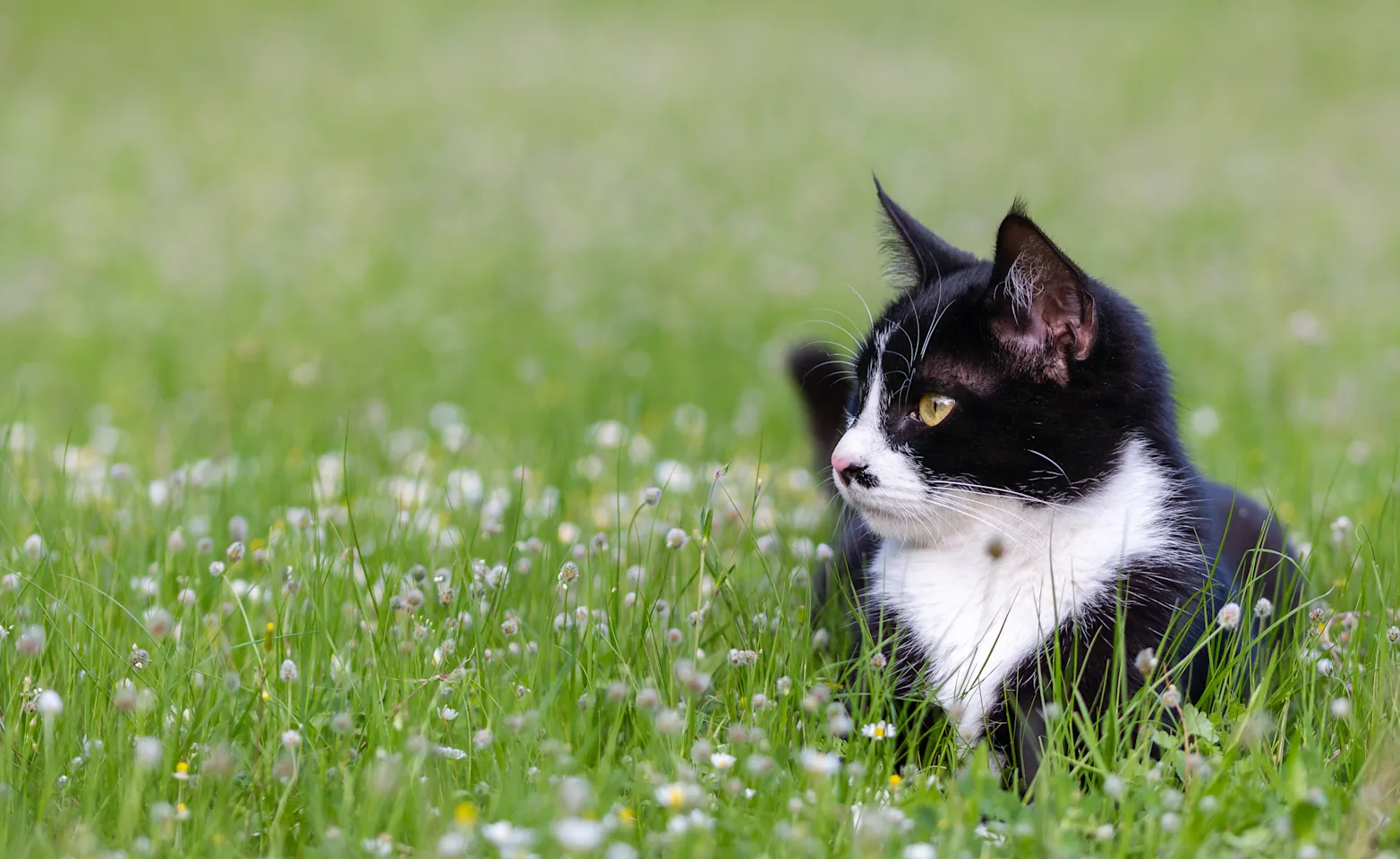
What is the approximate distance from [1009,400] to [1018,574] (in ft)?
1.26

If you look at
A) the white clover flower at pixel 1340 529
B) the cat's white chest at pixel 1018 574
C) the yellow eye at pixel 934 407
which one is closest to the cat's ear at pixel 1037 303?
the yellow eye at pixel 934 407

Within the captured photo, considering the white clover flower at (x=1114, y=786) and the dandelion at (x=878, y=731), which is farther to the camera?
the dandelion at (x=878, y=731)

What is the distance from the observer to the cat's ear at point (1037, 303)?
8.23 feet

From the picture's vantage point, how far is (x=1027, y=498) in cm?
264

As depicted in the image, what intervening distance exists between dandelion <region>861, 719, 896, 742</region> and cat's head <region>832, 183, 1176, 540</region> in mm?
525

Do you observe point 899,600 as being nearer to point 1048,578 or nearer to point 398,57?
point 1048,578

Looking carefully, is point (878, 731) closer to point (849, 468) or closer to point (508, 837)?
point (849, 468)

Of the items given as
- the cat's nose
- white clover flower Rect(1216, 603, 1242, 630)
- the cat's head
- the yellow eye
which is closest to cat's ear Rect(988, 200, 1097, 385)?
the cat's head

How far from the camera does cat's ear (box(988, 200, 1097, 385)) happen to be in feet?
8.23

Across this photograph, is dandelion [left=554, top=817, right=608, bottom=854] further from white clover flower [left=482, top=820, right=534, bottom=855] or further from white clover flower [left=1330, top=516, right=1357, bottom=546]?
white clover flower [left=1330, top=516, right=1357, bottom=546]

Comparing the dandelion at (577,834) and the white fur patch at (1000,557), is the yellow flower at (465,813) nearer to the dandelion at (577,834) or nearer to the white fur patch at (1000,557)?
the dandelion at (577,834)

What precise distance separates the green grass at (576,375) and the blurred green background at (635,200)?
0.21ft

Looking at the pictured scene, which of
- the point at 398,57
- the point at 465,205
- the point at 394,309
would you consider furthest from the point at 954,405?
the point at 398,57

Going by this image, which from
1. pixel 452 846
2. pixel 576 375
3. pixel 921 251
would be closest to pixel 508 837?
pixel 452 846
